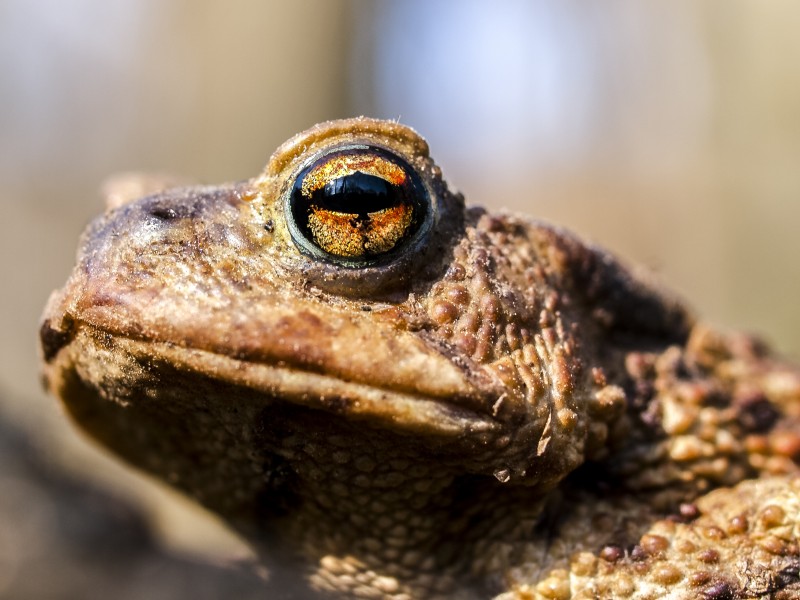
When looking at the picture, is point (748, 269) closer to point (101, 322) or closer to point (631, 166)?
point (631, 166)

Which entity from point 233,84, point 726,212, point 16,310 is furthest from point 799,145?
point 16,310

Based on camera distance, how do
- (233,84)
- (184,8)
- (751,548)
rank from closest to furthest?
(751,548) < (233,84) < (184,8)

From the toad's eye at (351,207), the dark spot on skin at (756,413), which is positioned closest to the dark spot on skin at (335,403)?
the toad's eye at (351,207)

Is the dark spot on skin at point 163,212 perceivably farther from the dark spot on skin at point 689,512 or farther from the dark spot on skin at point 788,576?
the dark spot on skin at point 788,576

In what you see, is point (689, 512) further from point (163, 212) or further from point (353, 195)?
point (163, 212)

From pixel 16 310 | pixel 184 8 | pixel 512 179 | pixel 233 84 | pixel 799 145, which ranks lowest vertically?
pixel 16 310
